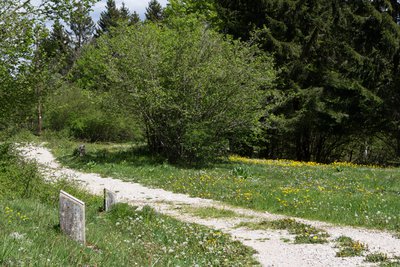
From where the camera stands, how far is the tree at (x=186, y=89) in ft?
63.4

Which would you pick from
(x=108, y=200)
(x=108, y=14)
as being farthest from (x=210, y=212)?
(x=108, y=14)

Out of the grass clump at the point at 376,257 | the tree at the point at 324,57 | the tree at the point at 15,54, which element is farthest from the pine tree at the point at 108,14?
the grass clump at the point at 376,257

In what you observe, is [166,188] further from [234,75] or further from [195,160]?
[234,75]

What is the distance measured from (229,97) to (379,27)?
43.4 ft

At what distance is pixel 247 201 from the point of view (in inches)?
479

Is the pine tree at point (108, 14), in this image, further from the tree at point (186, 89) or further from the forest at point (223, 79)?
the tree at point (186, 89)

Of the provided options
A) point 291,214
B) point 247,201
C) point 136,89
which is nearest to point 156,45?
point 136,89

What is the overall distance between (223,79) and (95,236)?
13.7 meters

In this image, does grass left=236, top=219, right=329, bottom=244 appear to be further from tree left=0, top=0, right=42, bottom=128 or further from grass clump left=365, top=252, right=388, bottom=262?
tree left=0, top=0, right=42, bottom=128

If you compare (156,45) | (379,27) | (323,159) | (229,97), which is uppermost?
(379,27)

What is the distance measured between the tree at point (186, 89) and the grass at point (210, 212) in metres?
7.65

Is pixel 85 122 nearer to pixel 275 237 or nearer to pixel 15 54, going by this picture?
pixel 15 54

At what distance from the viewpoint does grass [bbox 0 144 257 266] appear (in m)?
4.75

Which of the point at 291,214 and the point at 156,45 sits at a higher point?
the point at 156,45
